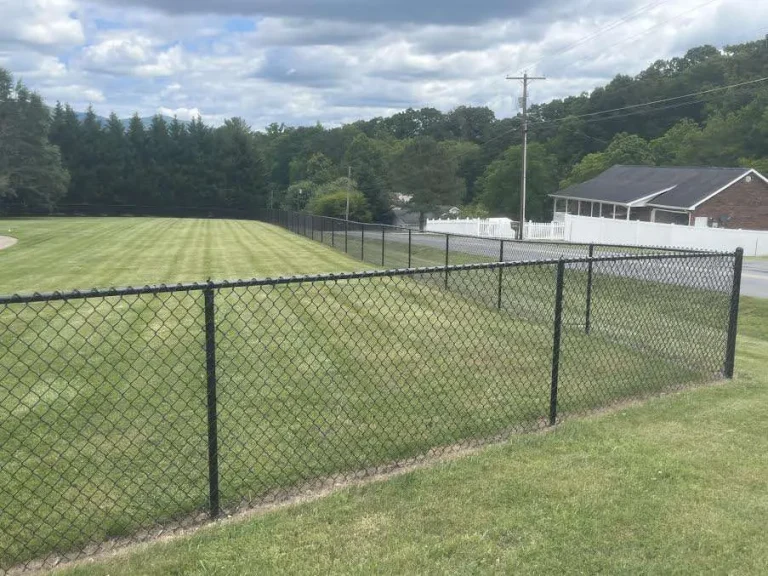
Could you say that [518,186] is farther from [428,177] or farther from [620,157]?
[620,157]

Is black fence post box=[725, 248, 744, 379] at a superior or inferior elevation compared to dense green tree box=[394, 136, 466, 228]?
inferior

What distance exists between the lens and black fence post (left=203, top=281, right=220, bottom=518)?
3346mm

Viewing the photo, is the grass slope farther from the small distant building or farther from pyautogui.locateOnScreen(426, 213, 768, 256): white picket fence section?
the small distant building

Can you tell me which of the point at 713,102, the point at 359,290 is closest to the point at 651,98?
the point at 713,102

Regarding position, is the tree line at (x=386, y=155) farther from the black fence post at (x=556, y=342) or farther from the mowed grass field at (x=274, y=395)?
the black fence post at (x=556, y=342)

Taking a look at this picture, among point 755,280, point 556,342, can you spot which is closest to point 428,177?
point 755,280

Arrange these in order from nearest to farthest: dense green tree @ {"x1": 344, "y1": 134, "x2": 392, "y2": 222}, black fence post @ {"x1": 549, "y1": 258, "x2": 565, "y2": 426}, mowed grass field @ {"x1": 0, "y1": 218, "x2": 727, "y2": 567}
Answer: mowed grass field @ {"x1": 0, "y1": 218, "x2": 727, "y2": 567} < black fence post @ {"x1": 549, "y1": 258, "x2": 565, "y2": 426} < dense green tree @ {"x1": 344, "y1": 134, "x2": 392, "y2": 222}

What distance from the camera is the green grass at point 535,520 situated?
2.99 meters

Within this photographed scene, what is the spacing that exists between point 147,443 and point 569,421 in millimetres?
3098

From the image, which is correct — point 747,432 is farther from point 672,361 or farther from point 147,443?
point 147,443

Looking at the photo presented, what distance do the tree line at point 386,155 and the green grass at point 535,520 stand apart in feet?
174

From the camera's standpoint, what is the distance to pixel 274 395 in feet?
18.2

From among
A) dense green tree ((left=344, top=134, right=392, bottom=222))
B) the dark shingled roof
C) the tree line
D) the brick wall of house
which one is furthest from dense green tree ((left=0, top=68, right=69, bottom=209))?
the brick wall of house

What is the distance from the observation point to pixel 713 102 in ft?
202
